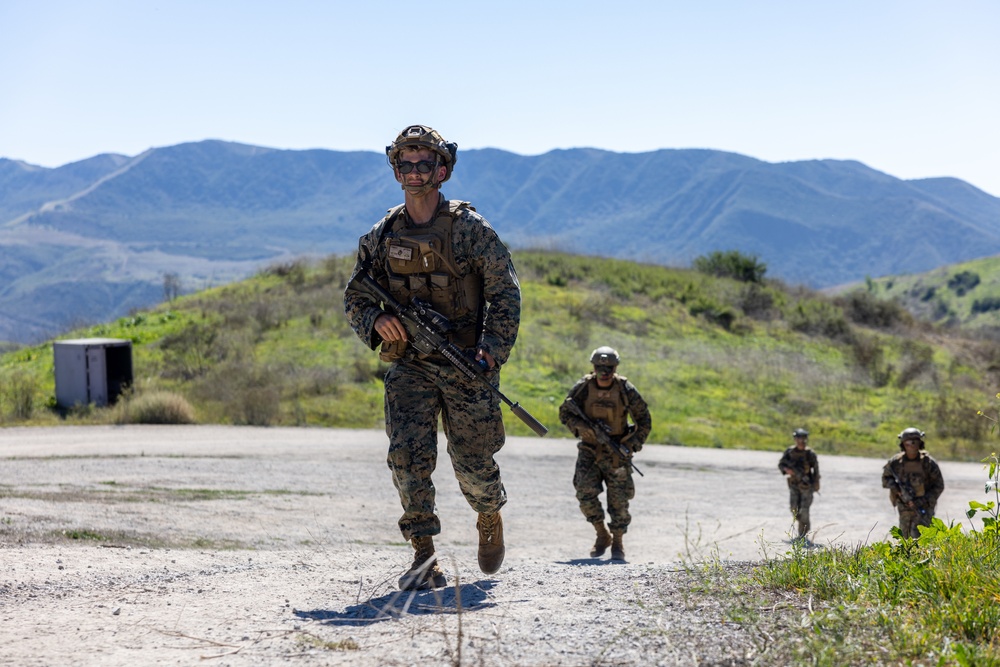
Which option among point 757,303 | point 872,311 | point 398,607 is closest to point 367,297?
point 398,607

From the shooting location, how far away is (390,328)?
5.51 metres

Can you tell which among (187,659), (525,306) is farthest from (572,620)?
(525,306)

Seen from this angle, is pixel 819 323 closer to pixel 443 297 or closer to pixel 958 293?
pixel 443 297

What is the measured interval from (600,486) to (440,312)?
4036 millimetres

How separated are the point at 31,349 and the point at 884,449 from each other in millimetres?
20736

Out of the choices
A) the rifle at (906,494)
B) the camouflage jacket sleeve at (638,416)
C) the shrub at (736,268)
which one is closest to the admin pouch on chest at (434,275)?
the camouflage jacket sleeve at (638,416)

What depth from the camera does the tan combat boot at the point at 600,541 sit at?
9.22 metres

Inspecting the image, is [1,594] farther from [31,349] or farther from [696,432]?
[31,349]

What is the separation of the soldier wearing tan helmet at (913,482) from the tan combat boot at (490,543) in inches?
208

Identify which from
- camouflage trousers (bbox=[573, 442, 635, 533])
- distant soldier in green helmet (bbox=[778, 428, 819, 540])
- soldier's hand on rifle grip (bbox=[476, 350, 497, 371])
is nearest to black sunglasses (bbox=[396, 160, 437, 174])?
soldier's hand on rifle grip (bbox=[476, 350, 497, 371])

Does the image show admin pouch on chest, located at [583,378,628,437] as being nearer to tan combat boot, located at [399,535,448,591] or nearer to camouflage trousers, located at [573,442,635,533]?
camouflage trousers, located at [573,442,635,533]

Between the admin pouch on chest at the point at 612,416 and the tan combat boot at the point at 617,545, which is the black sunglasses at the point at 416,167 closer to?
the admin pouch on chest at the point at 612,416

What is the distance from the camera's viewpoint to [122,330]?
87.2 ft

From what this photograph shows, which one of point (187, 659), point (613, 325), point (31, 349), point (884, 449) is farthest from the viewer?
point (613, 325)
